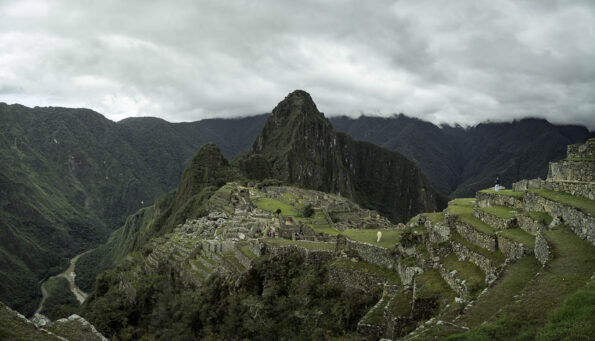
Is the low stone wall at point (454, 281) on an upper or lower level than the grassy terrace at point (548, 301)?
lower

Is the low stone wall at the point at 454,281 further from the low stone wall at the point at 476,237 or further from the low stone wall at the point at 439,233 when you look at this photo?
the low stone wall at the point at 439,233

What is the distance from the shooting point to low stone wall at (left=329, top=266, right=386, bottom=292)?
549 inches

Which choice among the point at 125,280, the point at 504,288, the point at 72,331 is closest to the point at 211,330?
the point at 72,331

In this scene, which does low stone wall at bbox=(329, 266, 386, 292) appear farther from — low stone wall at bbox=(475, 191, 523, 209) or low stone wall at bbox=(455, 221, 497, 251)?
low stone wall at bbox=(475, 191, 523, 209)

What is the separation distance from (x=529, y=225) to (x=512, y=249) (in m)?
1.66

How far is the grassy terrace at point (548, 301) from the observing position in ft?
19.1

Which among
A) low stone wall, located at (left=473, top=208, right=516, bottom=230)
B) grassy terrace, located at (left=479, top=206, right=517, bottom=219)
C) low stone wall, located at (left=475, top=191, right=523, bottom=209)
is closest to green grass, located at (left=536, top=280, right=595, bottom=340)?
low stone wall, located at (left=473, top=208, right=516, bottom=230)

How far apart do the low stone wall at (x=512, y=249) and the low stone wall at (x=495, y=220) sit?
1.23 meters

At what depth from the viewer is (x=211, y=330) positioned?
17391 mm

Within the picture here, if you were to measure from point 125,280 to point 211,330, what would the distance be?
19568 mm

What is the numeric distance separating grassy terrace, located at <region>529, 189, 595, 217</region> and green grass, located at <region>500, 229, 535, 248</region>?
141 cm

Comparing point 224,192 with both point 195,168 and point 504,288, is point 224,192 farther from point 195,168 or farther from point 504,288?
point 504,288

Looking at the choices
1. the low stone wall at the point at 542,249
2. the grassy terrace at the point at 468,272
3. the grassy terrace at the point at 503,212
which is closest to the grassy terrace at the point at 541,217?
the grassy terrace at the point at 503,212

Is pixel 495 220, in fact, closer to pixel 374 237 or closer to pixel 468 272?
pixel 468 272
